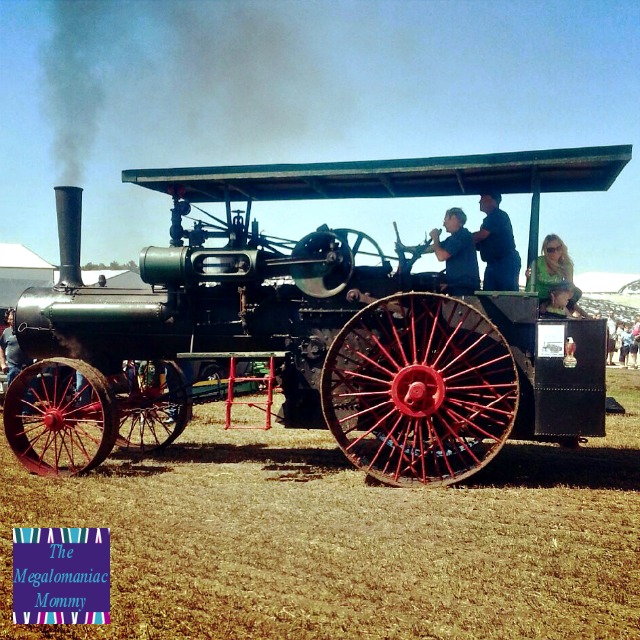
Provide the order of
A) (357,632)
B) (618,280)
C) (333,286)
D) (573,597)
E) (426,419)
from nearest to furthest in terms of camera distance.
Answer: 1. (357,632)
2. (573,597)
3. (426,419)
4. (333,286)
5. (618,280)

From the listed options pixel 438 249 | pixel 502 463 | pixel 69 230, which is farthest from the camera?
pixel 69 230

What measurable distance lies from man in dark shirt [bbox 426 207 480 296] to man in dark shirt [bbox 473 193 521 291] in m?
0.21

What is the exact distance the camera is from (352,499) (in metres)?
5.38

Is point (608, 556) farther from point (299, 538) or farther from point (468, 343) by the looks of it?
point (468, 343)

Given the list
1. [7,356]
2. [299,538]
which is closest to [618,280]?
[7,356]

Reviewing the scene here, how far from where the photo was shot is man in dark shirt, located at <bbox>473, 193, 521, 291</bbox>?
638cm

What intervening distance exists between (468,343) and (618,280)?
1764 inches

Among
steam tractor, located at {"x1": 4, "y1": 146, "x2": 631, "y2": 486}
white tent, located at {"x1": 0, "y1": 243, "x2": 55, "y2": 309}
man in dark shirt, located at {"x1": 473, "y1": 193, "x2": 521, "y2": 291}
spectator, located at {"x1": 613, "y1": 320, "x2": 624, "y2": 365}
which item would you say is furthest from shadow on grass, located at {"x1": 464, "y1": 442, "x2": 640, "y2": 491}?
white tent, located at {"x1": 0, "y1": 243, "x2": 55, "y2": 309}

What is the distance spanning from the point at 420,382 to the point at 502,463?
1759 millimetres

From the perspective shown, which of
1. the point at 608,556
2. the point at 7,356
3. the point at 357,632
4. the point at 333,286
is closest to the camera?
the point at 357,632

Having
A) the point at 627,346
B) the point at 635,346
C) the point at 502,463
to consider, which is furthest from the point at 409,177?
the point at 627,346

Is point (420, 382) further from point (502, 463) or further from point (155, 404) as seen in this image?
point (155, 404)

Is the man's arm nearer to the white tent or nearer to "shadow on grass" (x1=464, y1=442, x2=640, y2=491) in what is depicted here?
"shadow on grass" (x1=464, y1=442, x2=640, y2=491)

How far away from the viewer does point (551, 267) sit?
6.21m
